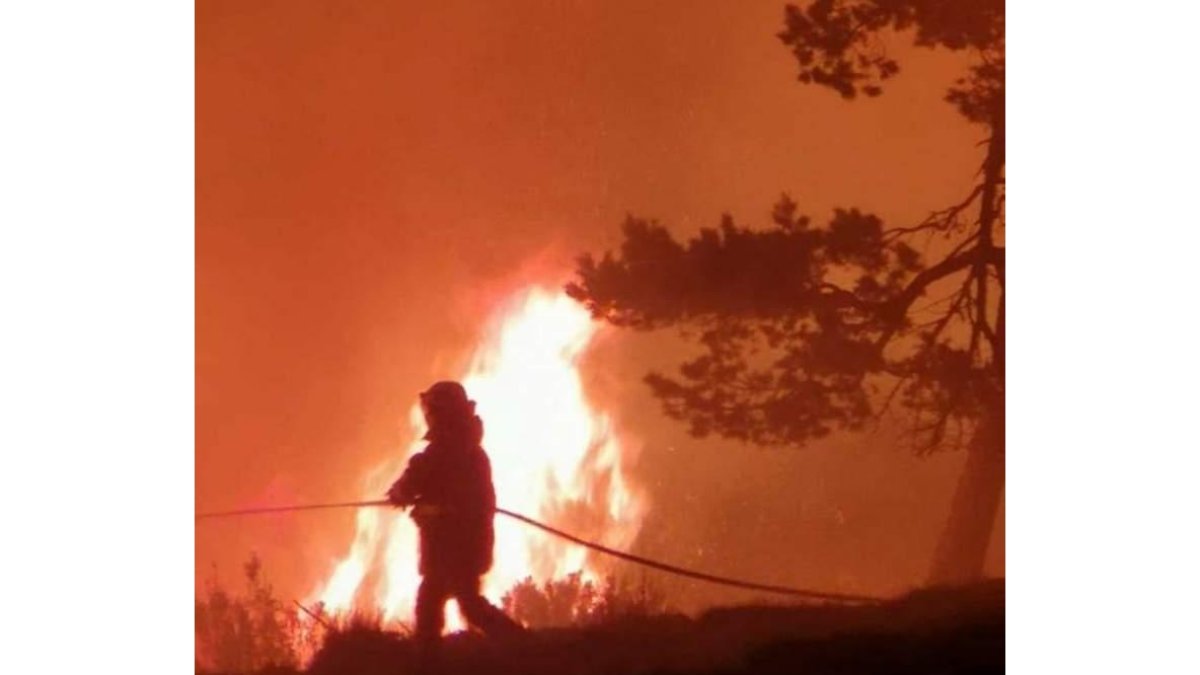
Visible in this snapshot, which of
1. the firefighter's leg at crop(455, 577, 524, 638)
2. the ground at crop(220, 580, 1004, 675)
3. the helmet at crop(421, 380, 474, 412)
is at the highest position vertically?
the helmet at crop(421, 380, 474, 412)

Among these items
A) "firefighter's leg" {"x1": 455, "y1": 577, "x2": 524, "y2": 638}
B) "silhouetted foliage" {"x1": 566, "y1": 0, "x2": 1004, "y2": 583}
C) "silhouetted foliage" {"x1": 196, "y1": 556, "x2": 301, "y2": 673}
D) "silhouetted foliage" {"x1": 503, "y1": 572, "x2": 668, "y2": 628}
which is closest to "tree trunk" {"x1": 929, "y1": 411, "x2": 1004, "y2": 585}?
"silhouetted foliage" {"x1": 566, "y1": 0, "x2": 1004, "y2": 583}

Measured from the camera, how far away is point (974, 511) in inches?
60.6

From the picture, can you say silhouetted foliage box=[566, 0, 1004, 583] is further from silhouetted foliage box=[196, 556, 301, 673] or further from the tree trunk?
silhouetted foliage box=[196, 556, 301, 673]

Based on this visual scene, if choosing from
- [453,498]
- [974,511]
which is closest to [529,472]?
[453,498]

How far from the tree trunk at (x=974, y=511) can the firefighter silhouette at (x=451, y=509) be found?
0.57 meters

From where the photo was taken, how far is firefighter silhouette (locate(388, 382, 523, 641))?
5.10ft

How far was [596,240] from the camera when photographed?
62.0 inches

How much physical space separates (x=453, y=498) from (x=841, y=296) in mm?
589

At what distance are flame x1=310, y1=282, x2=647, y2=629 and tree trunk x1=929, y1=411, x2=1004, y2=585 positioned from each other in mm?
404

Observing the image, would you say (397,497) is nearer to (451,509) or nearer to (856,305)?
(451,509)

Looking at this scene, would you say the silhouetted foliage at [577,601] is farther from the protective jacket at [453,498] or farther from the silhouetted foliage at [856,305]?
the silhouetted foliage at [856,305]

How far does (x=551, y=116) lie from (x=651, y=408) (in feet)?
1.38
